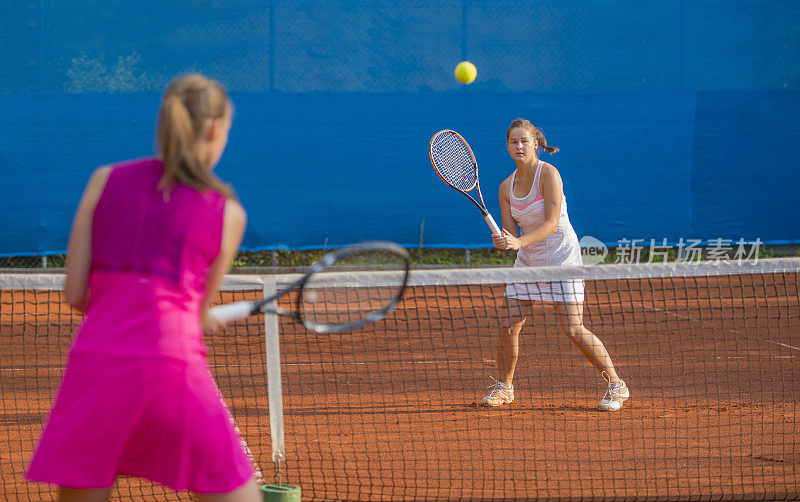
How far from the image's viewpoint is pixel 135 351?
1.64 metres

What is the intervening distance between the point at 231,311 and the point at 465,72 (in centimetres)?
860

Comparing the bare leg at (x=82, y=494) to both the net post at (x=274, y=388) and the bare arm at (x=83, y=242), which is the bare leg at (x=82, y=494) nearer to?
the bare arm at (x=83, y=242)

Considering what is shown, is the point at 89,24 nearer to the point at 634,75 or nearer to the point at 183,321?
the point at 634,75

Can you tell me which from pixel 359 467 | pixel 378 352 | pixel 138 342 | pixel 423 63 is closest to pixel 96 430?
pixel 138 342

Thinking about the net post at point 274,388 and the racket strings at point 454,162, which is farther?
the racket strings at point 454,162

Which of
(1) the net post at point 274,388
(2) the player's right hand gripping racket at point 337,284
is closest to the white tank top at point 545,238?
(2) the player's right hand gripping racket at point 337,284

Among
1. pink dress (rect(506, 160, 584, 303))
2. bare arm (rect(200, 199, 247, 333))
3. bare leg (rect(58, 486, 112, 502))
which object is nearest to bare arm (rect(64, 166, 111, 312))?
bare arm (rect(200, 199, 247, 333))

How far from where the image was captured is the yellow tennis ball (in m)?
10.2

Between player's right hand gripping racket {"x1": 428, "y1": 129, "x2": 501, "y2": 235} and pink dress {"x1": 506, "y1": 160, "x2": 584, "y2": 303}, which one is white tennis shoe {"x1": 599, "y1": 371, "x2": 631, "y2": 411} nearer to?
pink dress {"x1": 506, "y1": 160, "x2": 584, "y2": 303}

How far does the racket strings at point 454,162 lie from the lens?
4996mm

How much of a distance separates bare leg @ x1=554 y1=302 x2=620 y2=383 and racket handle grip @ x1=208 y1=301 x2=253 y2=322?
2350 mm

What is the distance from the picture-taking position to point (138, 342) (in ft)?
5.41

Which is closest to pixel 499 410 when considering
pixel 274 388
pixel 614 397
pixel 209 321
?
pixel 614 397

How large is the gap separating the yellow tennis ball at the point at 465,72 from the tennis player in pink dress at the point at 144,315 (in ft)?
28.8
